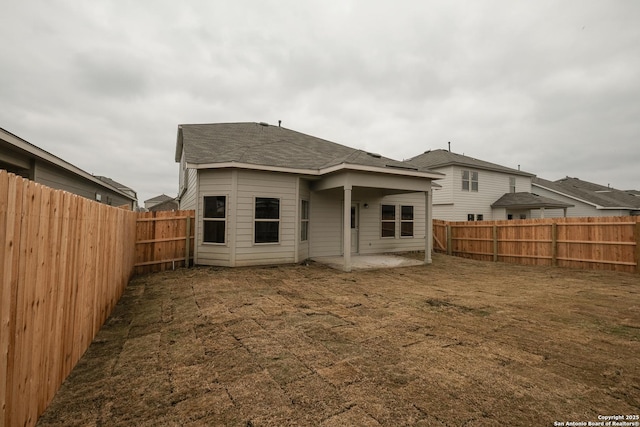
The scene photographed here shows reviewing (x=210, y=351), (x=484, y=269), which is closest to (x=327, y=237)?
(x=484, y=269)

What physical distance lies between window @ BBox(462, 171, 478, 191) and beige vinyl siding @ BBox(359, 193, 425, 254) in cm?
781

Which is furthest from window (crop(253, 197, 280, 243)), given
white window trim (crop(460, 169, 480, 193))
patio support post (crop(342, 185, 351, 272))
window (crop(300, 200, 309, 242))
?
white window trim (crop(460, 169, 480, 193))

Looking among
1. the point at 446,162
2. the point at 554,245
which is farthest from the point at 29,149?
the point at 446,162

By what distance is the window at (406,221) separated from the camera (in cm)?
1309

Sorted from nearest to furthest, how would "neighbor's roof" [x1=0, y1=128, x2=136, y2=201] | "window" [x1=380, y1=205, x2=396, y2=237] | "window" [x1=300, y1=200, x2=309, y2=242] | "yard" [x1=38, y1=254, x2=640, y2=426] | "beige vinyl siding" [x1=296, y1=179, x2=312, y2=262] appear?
"yard" [x1=38, y1=254, x2=640, y2=426] < "neighbor's roof" [x1=0, y1=128, x2=136, y2=201] < "beige vinyl siding" [x1=296, y1=179, x2=312, y2=262] < "window" [x1=300, y1=200, x2=309, y2=242] < "window" [x1=380, y1=205, x2=396, y2=237]

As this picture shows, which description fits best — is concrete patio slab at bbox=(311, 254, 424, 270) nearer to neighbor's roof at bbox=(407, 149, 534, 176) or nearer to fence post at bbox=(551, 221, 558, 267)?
fence post at bbox=(551, 221, 558, 267)

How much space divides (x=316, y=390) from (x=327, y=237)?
347 inches

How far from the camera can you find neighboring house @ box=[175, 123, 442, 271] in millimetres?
8883

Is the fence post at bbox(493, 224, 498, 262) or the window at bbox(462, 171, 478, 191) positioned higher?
the window at bbox(462, 171, 478, 191)

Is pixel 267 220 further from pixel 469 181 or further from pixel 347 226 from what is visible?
pixel 469 181

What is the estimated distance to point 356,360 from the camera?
3.08 metres

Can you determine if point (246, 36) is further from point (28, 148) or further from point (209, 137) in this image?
point (28, 148)

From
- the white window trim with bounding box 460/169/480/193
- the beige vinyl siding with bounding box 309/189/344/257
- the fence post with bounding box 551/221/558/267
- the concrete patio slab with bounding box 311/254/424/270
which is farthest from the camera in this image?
the white window trim with bounding box 460/169/480/193

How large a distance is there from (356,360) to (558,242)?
1147 centimetres
